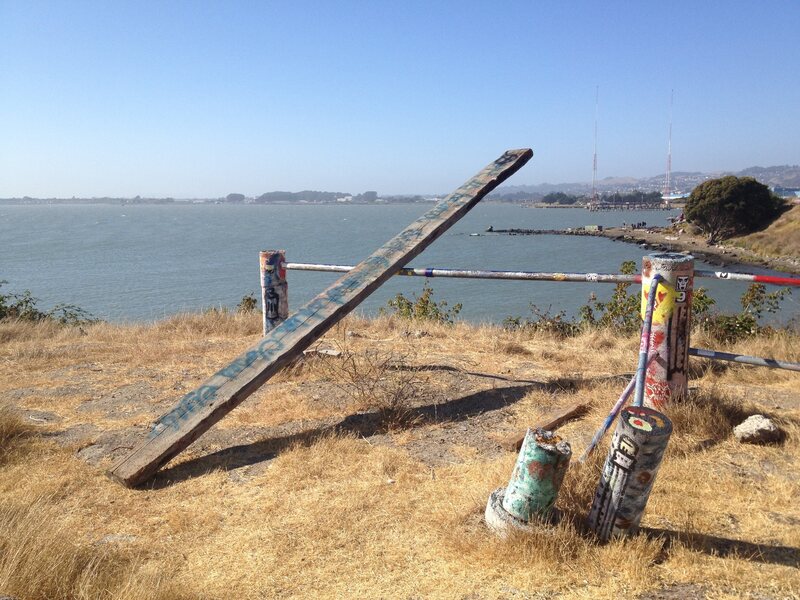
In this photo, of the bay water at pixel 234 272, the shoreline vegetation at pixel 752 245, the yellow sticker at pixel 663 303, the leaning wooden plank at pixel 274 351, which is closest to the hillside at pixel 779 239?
the shoreline vegetation at pixel 752 245

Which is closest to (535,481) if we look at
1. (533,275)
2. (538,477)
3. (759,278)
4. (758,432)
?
(538,477)

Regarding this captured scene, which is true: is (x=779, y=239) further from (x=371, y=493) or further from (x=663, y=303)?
(x=371, y=493)

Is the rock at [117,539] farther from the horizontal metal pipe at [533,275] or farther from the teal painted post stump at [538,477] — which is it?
the horizontal metal pipe at [533,275]

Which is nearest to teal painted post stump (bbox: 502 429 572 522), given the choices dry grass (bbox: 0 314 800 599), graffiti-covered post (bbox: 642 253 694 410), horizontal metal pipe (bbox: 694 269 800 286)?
dry grass (bbox: 0 314 800 599)

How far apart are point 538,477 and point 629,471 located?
1.30 ft

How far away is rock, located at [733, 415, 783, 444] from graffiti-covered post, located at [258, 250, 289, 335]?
3888 millimetres

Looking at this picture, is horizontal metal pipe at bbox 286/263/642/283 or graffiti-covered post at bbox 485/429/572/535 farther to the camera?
horizontal metal pipe at bbox 286/263/642/283

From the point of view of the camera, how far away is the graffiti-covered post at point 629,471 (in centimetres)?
262

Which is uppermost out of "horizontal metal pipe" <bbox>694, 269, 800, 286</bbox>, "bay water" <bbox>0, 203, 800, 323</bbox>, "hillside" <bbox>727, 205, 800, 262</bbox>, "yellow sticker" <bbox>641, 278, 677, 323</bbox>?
"horizontal metal pipe" <bbox>694, 269, 800, 286</bbox>

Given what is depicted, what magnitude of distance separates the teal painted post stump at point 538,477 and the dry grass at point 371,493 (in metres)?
0.11

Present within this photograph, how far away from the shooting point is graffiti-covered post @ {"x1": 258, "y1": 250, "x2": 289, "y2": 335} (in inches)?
227

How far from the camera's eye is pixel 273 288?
19.0ft

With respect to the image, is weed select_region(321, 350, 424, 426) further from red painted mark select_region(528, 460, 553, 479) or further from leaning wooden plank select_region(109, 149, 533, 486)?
red painted mark select_region(528, 460, 553, 479)

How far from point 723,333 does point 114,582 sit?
7888mm
